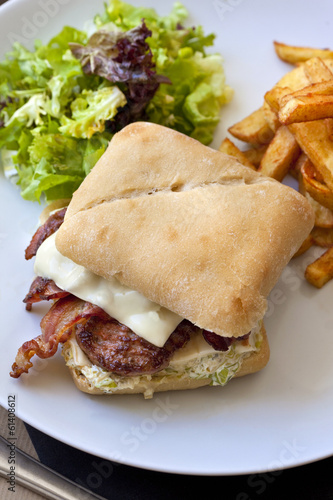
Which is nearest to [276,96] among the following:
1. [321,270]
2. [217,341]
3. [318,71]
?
[318,71]

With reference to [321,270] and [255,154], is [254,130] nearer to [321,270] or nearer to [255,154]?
[255,154]

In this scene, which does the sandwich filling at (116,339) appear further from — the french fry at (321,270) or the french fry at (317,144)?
the french fry at (317,144)

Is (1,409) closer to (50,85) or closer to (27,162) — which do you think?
(27,162)

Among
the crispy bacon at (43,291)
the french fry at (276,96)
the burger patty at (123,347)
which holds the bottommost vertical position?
the burger patty at (123,347)

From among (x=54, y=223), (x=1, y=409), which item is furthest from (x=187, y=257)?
(x=1, y=409)

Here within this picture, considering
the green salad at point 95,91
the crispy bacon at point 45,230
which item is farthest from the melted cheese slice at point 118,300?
the green salad at point 95,91
